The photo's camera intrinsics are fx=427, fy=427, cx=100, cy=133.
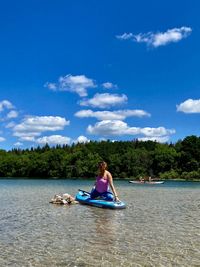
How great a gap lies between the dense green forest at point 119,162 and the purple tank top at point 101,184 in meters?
104

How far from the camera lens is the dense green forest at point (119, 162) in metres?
137

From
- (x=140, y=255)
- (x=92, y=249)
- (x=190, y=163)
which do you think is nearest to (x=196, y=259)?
(x=140, y=255)

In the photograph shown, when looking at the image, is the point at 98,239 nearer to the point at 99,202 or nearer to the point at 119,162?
the point at 99,202

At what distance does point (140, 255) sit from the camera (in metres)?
12.9

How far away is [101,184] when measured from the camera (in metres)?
27.2

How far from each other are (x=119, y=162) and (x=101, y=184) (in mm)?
124479

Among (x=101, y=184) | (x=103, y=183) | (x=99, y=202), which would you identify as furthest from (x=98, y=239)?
(x=101, y=184)

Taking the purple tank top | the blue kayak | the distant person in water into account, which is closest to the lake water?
the blue kayak

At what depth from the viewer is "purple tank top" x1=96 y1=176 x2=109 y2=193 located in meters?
26.9

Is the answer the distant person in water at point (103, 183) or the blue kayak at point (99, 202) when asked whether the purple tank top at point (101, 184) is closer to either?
the distant person in water at point (103, 183)

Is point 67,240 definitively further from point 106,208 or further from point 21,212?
point 106,208

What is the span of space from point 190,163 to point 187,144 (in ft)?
21.2

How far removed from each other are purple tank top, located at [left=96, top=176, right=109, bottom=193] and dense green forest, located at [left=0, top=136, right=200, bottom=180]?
104 meters

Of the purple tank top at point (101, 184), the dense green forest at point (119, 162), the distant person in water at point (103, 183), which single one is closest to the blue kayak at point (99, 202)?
the distant person in water at point (103, 183)
